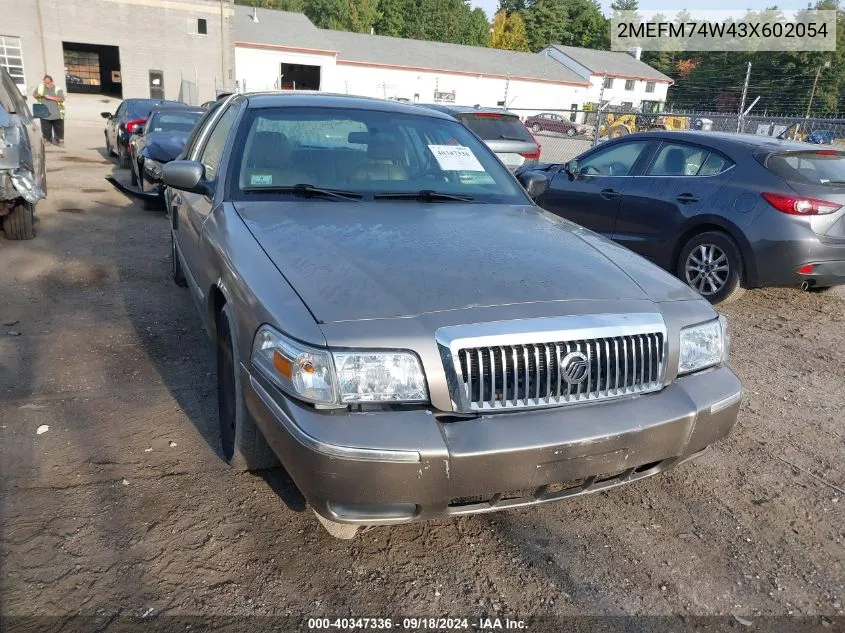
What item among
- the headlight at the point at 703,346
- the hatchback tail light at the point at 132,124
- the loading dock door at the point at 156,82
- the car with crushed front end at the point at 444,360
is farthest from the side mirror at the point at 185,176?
the loading dock door at the point at 156,82

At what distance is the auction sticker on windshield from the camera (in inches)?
151

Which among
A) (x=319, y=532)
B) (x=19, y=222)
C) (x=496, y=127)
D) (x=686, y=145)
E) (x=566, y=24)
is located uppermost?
(x=566, y=24)

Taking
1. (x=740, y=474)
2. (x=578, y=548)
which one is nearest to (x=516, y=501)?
(x=578, y=548)

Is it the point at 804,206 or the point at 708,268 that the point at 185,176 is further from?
the point at 804,206

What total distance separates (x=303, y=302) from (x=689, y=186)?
490 cm

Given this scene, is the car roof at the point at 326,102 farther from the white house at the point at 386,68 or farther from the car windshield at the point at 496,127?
the white house at the point at 386,68

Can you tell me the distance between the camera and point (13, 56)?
29859mm

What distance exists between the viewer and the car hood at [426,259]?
231 cm

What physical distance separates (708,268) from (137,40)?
33788mm

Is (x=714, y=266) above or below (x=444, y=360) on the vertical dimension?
below

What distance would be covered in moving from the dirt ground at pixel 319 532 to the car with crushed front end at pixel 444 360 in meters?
0.25

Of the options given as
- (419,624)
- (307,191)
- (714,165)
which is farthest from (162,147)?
(419,624)

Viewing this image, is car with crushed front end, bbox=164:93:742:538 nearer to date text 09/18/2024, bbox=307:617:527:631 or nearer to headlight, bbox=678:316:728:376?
headlight, bbox=678:316:728:376

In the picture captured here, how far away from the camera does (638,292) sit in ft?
8.51
